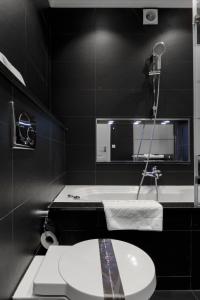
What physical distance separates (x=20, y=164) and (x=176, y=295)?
155 centimetres

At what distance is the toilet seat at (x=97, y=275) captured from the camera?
732 mm

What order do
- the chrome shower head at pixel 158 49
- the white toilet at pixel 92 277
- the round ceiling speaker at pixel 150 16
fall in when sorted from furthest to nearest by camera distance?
the round ceiling speaker at pixel 150 16, the chrome shower head at pixel 158 49, the white toilet at pixel 92 277

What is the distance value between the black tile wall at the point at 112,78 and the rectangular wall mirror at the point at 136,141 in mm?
88

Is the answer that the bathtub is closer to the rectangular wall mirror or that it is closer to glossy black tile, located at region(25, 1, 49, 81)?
the rectangular wall mirror

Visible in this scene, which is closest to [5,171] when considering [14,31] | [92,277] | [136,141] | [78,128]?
[92,277]

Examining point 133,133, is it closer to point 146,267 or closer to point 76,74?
point 76,74

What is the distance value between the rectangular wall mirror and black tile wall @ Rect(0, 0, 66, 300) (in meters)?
1.03

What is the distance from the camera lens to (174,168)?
2629 mm

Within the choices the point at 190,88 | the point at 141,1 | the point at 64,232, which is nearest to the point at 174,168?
the point at 190,88

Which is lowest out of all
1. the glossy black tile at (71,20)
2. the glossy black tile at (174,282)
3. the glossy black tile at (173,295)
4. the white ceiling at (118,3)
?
the glossy black tile at (173,295)

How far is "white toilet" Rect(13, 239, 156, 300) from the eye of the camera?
0.73m

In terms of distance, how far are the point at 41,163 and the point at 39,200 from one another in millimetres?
235

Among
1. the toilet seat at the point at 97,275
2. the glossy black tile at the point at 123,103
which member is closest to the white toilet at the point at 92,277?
the toilet seat at the point at 97,275

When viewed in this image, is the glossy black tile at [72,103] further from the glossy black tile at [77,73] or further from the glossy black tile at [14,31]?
the glossy black tile at [14,31]
